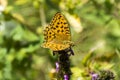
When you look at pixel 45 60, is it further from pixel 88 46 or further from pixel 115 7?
pixel 115 7

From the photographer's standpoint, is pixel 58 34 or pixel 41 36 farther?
pixel 41 36

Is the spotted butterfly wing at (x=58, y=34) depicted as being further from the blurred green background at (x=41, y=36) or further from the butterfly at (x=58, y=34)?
the blurred green background at (x=41, y=36)

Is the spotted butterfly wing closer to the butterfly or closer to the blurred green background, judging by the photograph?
the butterfly

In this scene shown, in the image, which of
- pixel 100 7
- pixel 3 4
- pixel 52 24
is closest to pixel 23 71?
pixel 3 4

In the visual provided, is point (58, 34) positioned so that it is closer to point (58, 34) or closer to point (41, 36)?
point (58, 34)

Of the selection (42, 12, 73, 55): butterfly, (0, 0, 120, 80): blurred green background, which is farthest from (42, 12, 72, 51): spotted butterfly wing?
(0, 0, 120, 80): blurred green background

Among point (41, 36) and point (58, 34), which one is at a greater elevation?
point (41, 36)

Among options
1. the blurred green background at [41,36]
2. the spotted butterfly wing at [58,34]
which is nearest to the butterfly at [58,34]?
the spotted butterfly wing at [58,34]

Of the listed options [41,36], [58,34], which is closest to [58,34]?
[58,34]
